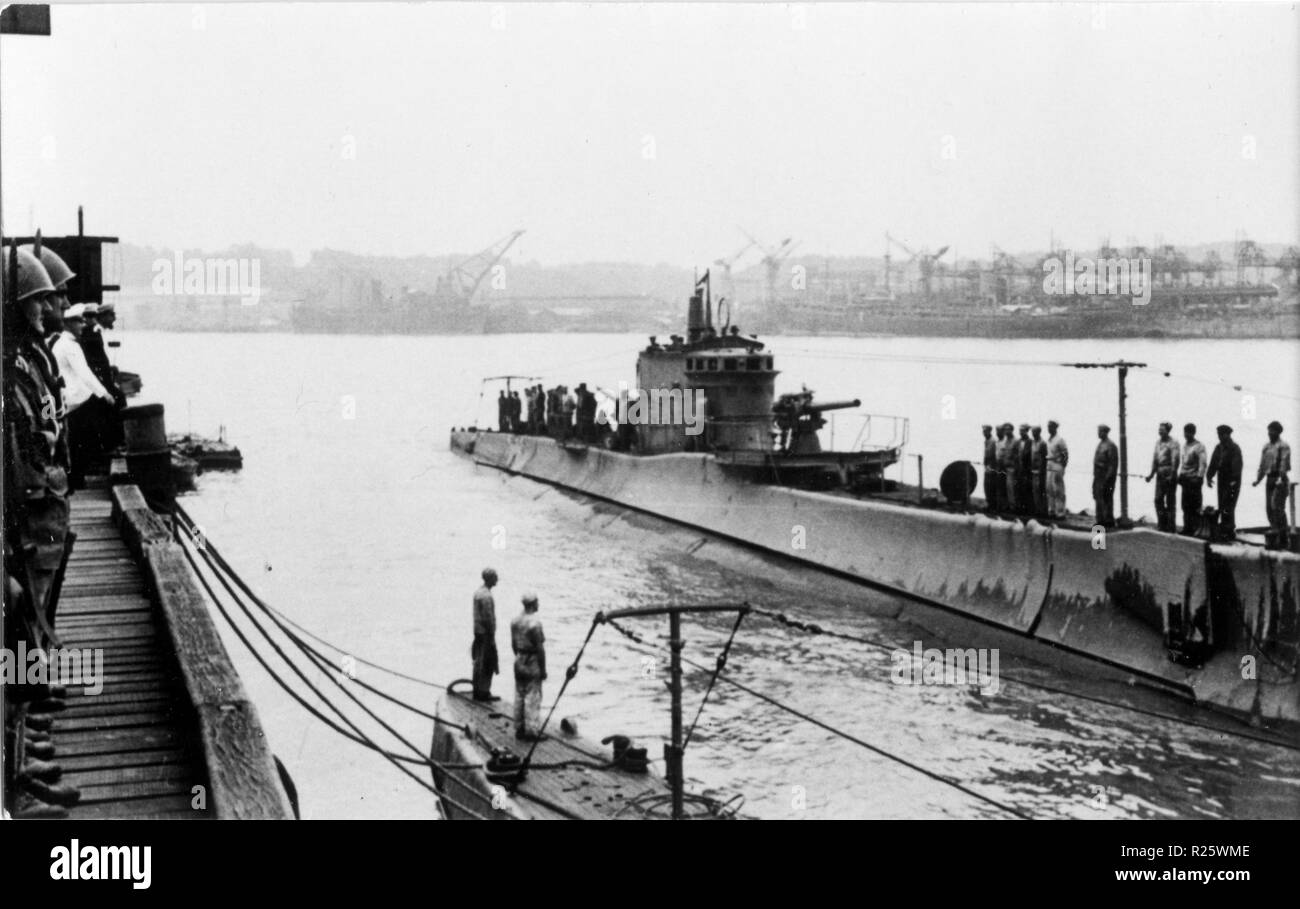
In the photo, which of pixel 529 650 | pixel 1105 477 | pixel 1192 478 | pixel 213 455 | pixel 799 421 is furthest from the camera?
pixel 213 455

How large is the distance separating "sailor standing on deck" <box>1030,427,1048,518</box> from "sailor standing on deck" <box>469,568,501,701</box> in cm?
754

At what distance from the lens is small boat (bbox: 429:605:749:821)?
818 centimetres

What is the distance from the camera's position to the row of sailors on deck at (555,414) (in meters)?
28.6

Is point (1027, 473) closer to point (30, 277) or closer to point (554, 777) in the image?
point (554, 777)

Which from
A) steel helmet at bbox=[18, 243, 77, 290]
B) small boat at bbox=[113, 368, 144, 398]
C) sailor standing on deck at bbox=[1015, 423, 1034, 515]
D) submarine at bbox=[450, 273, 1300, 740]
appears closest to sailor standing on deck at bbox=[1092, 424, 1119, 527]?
submarine at bbox=[450, 273, 1300, 740]

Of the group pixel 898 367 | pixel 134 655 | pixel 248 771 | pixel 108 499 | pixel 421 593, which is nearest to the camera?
pixel 248 771

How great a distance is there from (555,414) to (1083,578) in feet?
59.3

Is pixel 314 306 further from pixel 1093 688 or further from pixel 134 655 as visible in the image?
pixel 134 655

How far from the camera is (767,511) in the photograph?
2047 centimetres

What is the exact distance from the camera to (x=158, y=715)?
5.99 meters

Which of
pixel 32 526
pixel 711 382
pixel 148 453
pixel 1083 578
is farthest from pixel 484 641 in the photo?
pixel 711 382

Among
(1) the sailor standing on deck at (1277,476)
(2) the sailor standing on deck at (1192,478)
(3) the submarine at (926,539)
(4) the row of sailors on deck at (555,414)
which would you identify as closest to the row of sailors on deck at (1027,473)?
(3) the submarine at (926,539)
